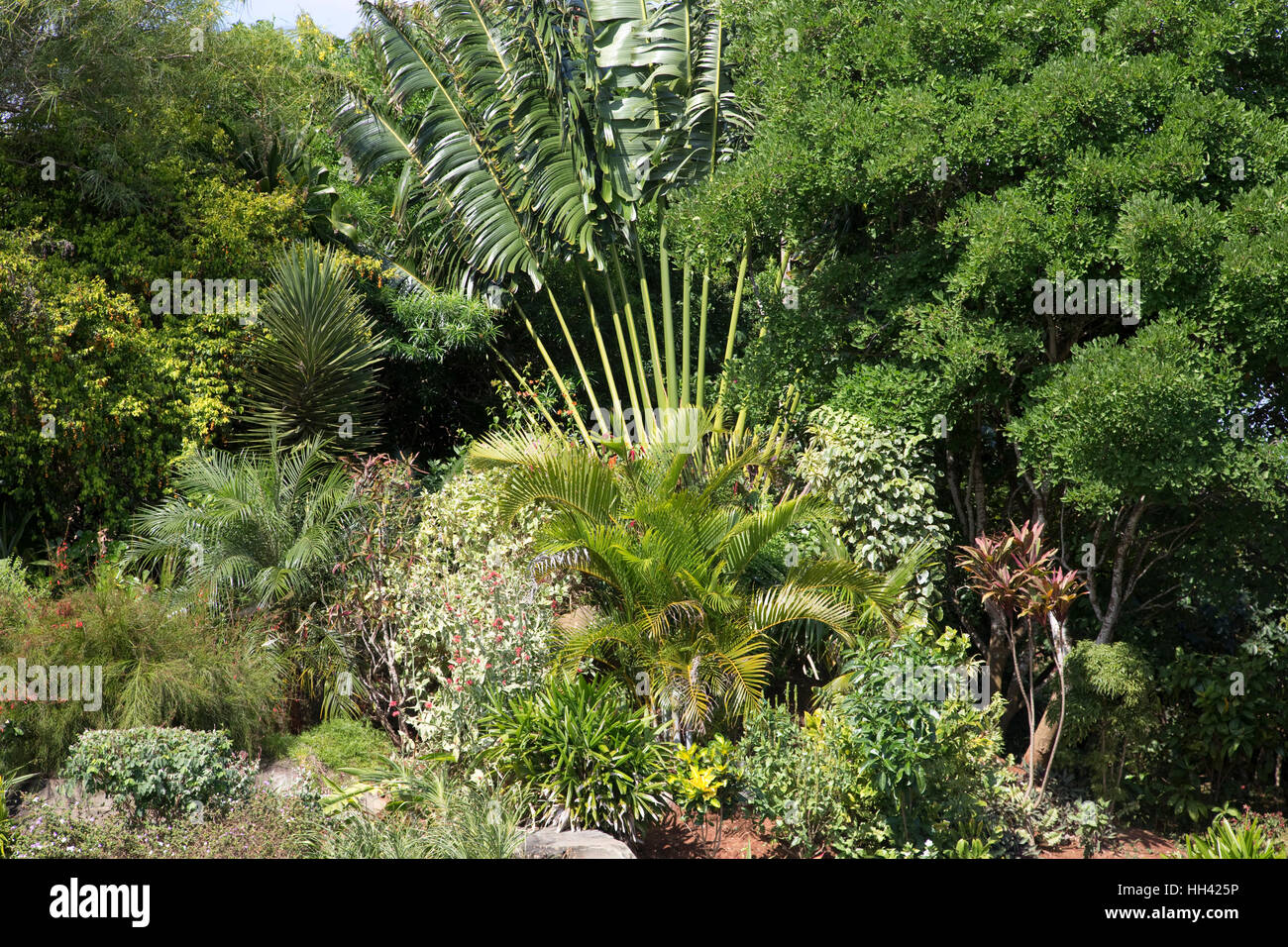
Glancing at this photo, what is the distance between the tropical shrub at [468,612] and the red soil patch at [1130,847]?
4.09 meters

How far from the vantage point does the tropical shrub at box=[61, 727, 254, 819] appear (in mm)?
6500

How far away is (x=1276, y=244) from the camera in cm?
676

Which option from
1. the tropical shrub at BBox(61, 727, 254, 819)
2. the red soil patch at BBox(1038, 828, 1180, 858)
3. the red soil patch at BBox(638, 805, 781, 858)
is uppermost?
the tropical shrub at BBox(61, 727, 254, 819)

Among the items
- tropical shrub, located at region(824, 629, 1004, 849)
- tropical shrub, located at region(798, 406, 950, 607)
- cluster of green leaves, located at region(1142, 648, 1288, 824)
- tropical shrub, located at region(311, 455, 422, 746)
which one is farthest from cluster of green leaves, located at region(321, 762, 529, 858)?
cluster of green leaves, located at region(1142, 648, 1288, 824)

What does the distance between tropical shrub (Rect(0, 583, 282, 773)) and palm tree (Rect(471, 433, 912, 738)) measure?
2.43m

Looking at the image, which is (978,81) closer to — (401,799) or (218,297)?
(401,799)

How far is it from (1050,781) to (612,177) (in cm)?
729

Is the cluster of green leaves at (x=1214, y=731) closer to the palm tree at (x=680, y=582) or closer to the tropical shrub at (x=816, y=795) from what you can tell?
the palm tree at (x=680, y=582)

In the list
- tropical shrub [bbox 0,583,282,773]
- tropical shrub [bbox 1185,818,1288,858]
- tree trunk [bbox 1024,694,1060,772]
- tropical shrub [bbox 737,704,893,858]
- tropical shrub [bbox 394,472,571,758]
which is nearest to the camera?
tropical shrub [bbox 1185,818,1288,858]

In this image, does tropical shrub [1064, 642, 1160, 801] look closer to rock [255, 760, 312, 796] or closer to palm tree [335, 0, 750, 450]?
palm tree [335, 0, 750, 450]

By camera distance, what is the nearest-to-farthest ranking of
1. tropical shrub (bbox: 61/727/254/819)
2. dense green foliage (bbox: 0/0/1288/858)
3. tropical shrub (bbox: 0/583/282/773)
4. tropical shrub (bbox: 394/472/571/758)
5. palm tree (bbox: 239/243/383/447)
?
tropical shrub (bbox: 61/727/254/819) → dense green foliage (bbox: 0/0/1288/858) → tropical shrub (bbox: 0/583/282/773) → tropical shrub (bbox: 394/472/571/758) → palm tree (bbox: 239/243/383/447)

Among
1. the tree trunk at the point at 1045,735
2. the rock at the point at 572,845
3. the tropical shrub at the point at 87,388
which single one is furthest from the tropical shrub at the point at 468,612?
the tree trunk at the point at 1045,735

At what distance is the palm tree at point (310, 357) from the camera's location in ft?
35.2

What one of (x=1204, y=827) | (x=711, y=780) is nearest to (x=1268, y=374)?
(x=1204, y=827)
